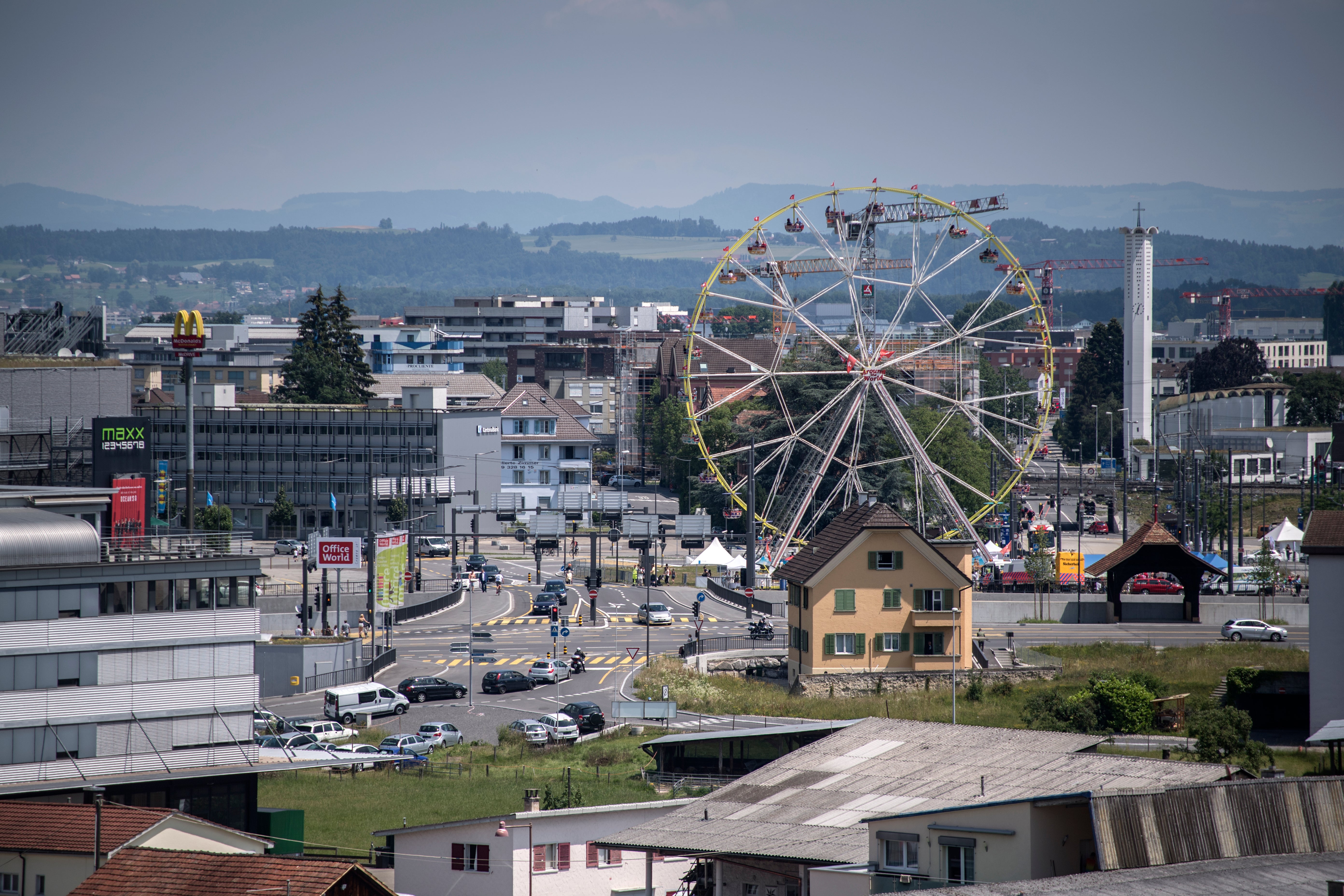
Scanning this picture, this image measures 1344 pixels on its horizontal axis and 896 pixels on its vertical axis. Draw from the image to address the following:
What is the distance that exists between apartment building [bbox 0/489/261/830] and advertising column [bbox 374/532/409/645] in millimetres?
29265

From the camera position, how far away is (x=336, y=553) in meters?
69.2

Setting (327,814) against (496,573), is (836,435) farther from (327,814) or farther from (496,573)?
(327,814)

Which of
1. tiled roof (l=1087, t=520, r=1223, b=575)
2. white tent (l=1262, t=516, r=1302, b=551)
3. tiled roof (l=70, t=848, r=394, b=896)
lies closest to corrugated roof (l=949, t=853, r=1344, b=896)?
tiled roof (l=70, t=848, r=394, b=896)

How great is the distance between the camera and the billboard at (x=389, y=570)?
75.2 metres

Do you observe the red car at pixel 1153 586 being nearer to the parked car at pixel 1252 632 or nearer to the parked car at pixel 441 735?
the parked car at pixel 1252 632

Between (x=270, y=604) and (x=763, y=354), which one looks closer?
(x=270, y=604)

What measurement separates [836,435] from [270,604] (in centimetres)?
3275

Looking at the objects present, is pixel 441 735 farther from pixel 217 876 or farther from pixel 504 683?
pixel 217 876

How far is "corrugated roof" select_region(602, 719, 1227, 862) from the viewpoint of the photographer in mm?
28438

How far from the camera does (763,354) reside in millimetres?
185250

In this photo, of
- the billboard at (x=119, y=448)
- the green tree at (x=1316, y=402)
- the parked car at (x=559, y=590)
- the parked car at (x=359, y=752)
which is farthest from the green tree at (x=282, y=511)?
the green tree at (x=1316, y=402)

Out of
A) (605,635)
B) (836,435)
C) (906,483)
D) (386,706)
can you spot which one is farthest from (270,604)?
(906,483)

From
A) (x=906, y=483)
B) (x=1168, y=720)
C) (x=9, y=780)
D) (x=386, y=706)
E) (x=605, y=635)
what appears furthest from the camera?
(x=906, y=483)

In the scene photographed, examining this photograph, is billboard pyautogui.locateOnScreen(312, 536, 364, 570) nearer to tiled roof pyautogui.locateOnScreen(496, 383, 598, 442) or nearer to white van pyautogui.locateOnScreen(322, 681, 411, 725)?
white van pyautogui.locateOnScreen(322, 681, 411, 725)
